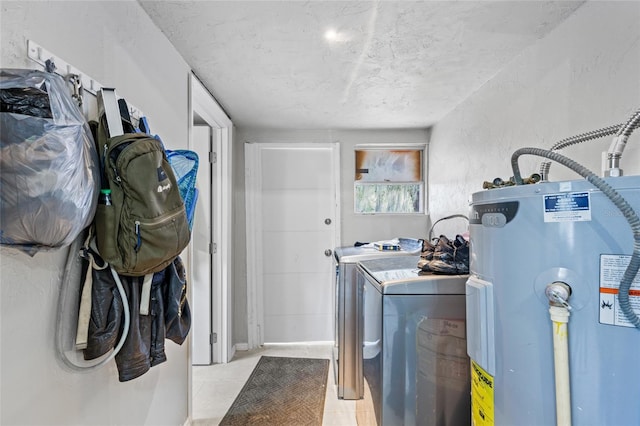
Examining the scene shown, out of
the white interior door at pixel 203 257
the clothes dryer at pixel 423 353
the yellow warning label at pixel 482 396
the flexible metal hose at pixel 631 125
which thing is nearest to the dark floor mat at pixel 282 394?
the white interior door at pixel 203 257

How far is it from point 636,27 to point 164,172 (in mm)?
1661

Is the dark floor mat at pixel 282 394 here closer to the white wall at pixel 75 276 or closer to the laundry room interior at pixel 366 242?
the laundry room interior at pixel 366 242

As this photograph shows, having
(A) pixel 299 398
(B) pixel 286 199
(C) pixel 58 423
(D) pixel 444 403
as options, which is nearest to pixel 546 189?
(D) pixel 444 403

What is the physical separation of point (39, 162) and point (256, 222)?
98.8 inches

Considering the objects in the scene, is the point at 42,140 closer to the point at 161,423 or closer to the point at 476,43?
the point at 161,423

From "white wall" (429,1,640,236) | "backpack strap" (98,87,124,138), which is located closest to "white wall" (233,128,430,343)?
"white wall" (429,1,640,236)

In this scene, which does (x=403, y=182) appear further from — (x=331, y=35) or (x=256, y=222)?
(x=331, y=35)

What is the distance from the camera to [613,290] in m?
0.69

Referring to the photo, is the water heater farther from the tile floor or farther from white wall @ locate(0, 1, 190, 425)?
the tile floor

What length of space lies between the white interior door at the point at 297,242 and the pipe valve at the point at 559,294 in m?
2.52

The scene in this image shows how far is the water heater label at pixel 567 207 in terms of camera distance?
2.37 feet

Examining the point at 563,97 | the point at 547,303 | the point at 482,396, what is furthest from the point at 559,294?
the point at 563,97

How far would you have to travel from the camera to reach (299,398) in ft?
7.51

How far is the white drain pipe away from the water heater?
0.01 meters
